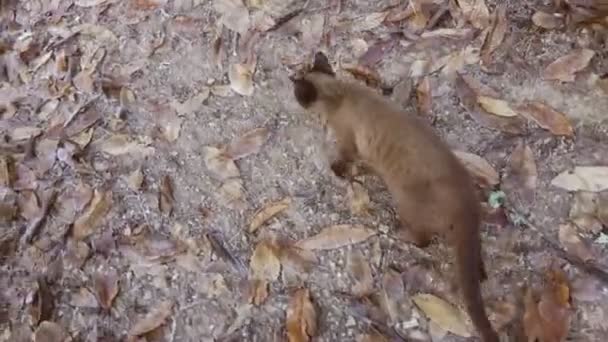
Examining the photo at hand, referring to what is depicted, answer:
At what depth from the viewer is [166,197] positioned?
2.44m

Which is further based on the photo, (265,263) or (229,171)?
(229,171)

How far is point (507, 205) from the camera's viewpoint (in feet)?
7.37

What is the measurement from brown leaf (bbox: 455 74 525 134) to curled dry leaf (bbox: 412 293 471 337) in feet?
2.05

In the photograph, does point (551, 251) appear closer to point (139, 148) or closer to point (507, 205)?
point (507, 205)

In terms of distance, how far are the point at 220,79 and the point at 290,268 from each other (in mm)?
834

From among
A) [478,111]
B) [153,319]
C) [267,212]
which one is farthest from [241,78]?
[153,319]

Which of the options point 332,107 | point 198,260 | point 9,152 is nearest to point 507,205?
point 332,107

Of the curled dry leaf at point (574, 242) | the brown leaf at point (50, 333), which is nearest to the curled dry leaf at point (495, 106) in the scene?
the curled dry leaf at point (574, 242)

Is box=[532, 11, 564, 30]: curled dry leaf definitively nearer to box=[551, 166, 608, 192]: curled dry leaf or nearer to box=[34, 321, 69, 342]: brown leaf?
box=[551, 166, 608, 192]: curled dry leaf

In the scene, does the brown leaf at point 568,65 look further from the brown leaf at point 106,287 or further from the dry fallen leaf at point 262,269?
the brown leaf at point 106,287

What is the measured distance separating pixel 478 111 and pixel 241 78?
0.83m

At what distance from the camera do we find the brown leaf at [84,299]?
226 centimetres

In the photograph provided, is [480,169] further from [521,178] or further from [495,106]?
[495,106]

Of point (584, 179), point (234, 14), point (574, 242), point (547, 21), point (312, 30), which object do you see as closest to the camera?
point (574, 242)
